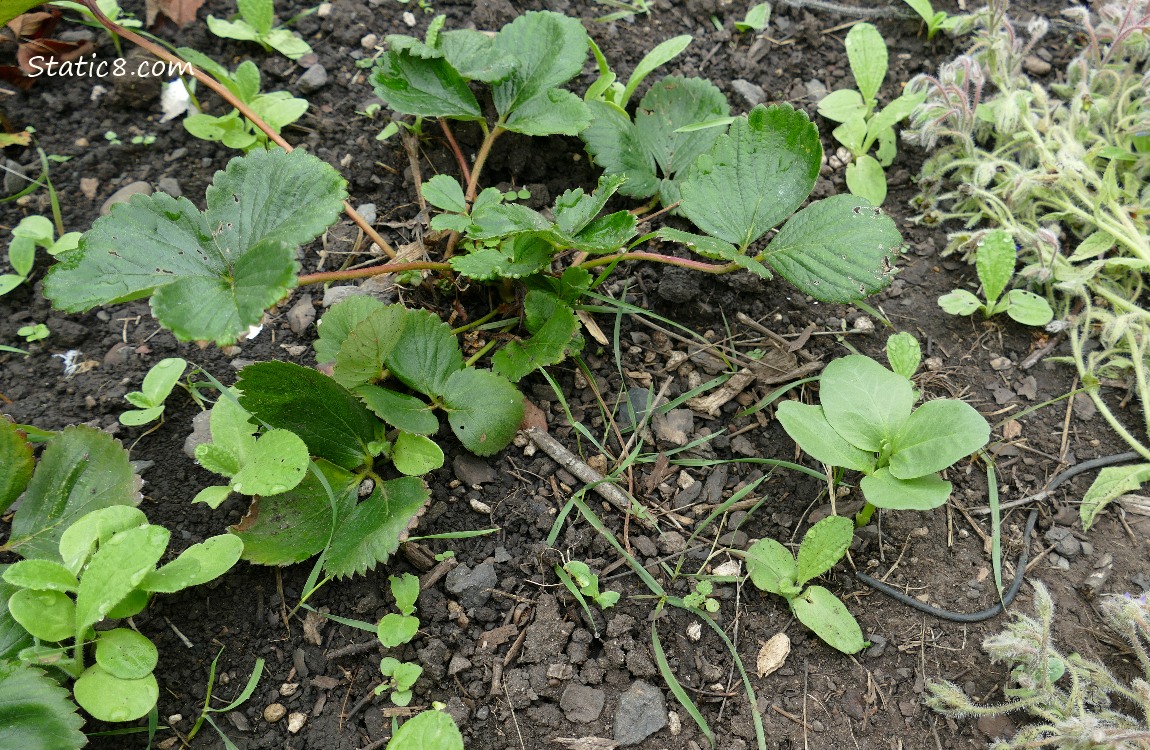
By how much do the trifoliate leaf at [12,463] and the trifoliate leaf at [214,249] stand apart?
0.32m

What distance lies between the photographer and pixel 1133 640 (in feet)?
4.50

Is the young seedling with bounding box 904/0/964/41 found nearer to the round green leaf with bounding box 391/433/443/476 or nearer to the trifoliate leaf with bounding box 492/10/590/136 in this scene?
the trifoliate leaf with bounding box 492/10/590/136

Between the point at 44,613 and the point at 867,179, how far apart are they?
6.81 feet

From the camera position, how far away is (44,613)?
1322mm

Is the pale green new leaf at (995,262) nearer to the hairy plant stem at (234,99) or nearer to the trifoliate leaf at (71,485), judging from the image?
the hairy plant stem at (234,99)

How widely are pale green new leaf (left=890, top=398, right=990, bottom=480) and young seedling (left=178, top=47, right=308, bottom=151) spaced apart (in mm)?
1663

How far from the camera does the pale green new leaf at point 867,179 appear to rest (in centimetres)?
208

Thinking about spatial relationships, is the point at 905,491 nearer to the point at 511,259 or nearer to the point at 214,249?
the point at 511,259

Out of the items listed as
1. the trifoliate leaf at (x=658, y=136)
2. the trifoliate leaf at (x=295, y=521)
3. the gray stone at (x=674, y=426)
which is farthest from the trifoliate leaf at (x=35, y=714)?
the trifoliate leaf at (x=658, y=136)

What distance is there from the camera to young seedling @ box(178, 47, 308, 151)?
2016 mm

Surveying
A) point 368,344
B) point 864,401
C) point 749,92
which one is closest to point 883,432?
point 864,401

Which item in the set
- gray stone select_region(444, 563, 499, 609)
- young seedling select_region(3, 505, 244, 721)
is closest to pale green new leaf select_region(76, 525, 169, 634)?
young seedling select_region(3, 505, 244, 721)

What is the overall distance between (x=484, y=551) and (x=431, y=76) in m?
1.14

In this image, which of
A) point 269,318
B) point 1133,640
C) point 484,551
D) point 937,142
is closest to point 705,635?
point 484,551
